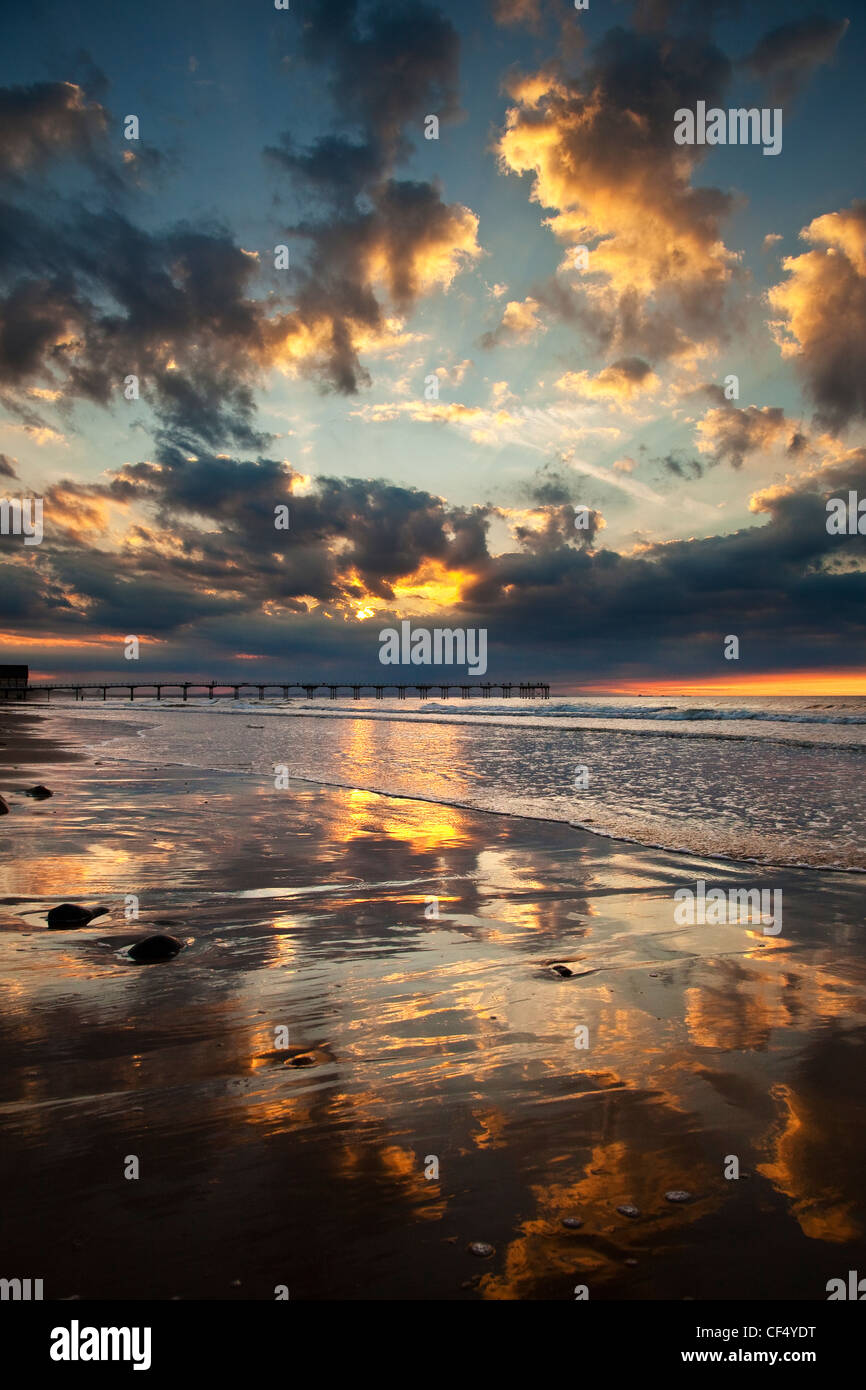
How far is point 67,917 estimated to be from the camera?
20.1 feet

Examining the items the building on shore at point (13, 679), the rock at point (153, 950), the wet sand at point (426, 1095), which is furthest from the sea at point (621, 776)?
the building on shore at point (13, 679)

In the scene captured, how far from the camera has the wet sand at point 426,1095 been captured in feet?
7.97

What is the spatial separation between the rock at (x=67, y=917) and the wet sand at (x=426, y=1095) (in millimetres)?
239

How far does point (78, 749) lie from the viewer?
26.3 m

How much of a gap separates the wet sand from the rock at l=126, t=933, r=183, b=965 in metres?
0.13

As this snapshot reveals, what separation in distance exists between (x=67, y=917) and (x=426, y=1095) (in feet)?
13.4

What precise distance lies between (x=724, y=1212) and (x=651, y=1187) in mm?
269

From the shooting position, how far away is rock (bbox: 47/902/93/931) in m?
6.08

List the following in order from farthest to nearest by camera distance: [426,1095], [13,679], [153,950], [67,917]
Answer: [13,679], [67,917], [153,950], [426,1095]

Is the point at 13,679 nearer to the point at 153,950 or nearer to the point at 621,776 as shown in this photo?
the point at 621,776

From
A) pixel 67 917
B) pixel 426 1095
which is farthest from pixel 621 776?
pixel 426 1095

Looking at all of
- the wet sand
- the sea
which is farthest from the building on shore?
the wet sand

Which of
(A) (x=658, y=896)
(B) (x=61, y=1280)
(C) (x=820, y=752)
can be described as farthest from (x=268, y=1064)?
(C) (x=820, y=752)
